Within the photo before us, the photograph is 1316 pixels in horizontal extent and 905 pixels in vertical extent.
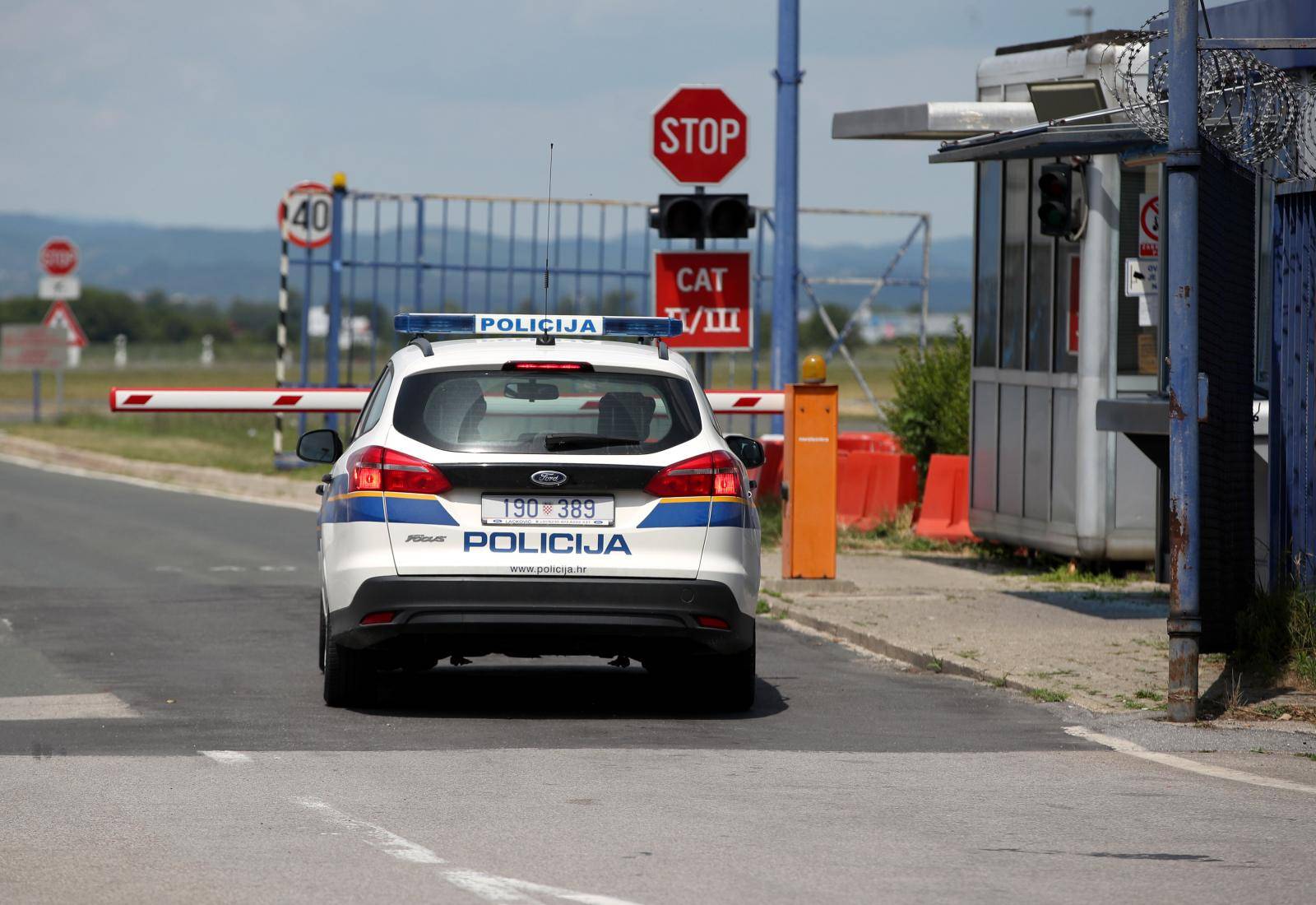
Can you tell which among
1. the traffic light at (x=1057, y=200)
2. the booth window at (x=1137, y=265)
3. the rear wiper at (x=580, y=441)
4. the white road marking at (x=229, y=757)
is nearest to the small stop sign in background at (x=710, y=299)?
the traffic light at (x=1057, y=200)

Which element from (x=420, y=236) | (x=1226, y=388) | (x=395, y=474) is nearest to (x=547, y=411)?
(x=395, y=474)

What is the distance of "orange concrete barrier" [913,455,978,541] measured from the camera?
18.2 m

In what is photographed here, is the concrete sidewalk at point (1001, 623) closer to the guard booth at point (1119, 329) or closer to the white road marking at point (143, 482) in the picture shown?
the guard booth at point (1119, 329)

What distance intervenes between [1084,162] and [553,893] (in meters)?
10.5

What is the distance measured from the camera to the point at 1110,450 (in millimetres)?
15320

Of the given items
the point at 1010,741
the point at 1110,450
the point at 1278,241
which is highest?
the point at 1278,241

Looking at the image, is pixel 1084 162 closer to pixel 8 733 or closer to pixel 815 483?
pixel 815 483

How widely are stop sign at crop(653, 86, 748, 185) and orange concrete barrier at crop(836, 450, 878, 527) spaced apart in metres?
3.89

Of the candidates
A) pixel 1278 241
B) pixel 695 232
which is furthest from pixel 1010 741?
pixel 695 232

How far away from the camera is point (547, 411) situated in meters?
9.34

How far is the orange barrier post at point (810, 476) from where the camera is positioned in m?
14.3

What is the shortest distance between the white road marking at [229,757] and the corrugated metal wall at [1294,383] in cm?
538

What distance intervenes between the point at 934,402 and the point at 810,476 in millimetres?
5717

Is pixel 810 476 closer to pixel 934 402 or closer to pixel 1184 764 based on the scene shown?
pixel 934 402
